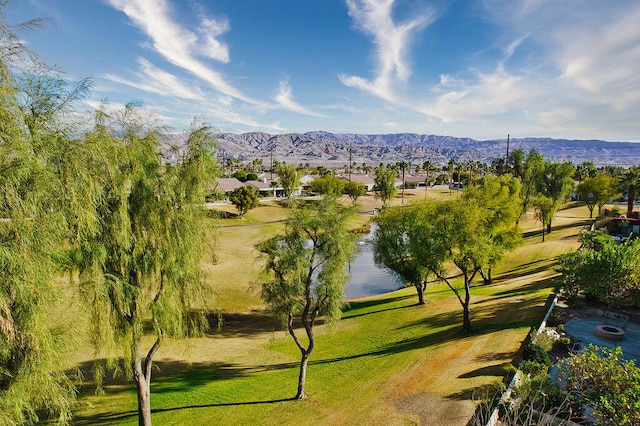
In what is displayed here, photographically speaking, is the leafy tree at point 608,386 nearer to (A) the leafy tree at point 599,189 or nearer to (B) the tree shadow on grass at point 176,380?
(B) the tree shadow on grass at point 176,380

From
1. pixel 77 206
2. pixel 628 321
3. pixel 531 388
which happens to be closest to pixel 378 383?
pixel 531 388

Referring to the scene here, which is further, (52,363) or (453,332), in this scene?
(453,332)

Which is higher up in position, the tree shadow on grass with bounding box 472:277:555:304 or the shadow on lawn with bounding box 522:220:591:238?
the shadow on lawn with bounding box 522:220:591:238

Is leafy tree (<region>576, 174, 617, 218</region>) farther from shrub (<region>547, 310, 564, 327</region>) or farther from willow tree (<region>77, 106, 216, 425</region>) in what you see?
willow tree (<region>77, 106, 216, 425</region>)

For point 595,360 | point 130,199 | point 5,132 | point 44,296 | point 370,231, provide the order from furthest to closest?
point 370,231
point 130,199
point 595,360
point 44,296
point 5,132

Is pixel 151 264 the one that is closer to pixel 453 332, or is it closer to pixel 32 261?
pixel 32 261

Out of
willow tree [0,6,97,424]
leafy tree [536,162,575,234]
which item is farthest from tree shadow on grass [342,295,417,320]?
leafy tree [536,162,575,234]

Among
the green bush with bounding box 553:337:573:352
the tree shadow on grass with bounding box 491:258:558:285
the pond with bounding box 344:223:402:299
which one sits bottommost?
the pond with bounding box 344:223:402:299
